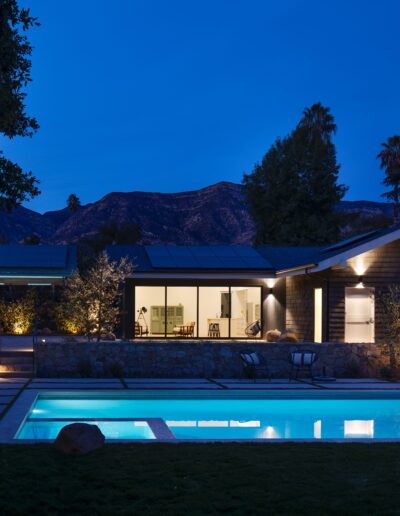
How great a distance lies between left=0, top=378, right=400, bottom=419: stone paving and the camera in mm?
14750

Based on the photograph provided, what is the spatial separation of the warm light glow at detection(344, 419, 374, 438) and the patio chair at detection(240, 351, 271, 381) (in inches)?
170

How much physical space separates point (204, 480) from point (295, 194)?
37.5m

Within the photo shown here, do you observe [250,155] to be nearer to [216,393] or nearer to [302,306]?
[302,306]

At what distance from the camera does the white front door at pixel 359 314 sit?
66.1 ft

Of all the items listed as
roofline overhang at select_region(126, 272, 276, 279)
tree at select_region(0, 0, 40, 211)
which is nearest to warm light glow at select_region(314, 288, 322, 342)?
roofline overhang at select_region(126, 272, 276, 279)

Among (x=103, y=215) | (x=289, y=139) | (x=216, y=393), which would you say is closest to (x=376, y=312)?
(x=216, y=393)

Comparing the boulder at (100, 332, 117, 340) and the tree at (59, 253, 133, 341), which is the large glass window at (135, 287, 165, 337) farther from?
the tree at (59, 253, 133, 341)

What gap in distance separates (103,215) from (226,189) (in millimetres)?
17684

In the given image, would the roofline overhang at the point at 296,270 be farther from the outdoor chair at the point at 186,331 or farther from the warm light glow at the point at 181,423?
the warm light glow at the point at 181,423

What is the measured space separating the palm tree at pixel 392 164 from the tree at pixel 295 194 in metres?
7.53

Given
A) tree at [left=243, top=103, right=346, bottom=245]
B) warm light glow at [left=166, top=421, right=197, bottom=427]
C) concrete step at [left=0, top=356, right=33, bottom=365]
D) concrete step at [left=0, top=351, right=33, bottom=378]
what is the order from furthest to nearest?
tree at [left=243, top=103, right=346, bottom=245], concrete step at [left=0, top=356, right=33, bottom=365], concrete step at [left=0, top=351, right=33, bottom=378], warm light glow at [left=166, top=421, right=197, bottom=427]

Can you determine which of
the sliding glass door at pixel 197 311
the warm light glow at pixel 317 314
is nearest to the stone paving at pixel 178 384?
the warm light glow at pixel 317 314

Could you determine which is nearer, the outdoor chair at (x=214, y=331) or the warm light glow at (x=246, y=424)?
the warm light glow at (x=246, y=424)

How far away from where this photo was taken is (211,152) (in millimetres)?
121250
